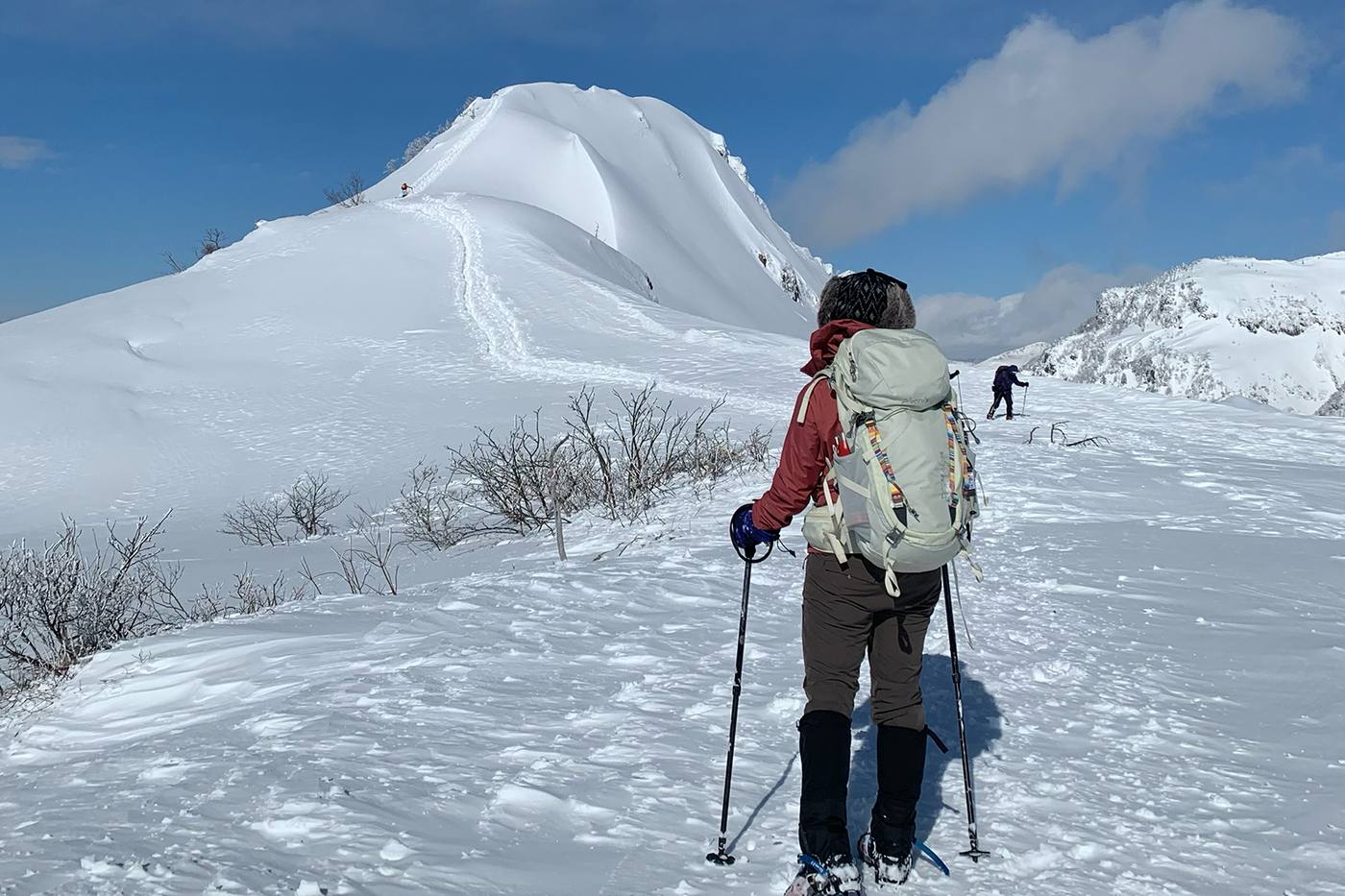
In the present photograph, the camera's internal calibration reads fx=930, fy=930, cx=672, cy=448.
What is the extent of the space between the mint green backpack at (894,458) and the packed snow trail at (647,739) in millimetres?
1037

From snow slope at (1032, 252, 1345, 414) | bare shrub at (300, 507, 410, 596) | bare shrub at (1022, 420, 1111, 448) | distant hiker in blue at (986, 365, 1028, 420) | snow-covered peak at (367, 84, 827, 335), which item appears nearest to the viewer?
bare shrub at (300, 507, 410, 596)

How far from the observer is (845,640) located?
2.67 meters

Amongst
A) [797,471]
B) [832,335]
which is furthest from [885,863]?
[832,335]

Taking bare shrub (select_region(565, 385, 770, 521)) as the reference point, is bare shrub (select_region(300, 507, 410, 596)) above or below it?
below

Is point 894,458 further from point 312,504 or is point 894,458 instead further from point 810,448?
point 312,504

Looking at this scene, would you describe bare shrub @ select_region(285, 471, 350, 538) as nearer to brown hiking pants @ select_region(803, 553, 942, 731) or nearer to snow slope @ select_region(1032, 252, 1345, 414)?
brown hiking pants @ select_region(803, 553, 942, 731)

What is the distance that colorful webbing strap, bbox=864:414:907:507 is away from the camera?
8.16 feet

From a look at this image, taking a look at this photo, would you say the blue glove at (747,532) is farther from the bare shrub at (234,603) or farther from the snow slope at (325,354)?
the snow slope at (325,354)

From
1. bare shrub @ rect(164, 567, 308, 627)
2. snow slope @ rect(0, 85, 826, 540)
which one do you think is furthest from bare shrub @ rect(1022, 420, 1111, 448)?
bare shrub @ rect(164, 567, 308, 627)

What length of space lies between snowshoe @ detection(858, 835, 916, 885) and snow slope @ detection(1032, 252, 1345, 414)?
32.4 m

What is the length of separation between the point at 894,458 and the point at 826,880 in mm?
1147

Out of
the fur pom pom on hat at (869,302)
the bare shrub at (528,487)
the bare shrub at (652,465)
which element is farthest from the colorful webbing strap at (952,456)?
the bare shrub at (528,487)

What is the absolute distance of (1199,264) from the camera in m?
43.0

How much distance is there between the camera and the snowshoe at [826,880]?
8.18 ft
